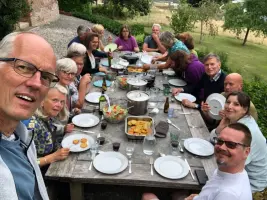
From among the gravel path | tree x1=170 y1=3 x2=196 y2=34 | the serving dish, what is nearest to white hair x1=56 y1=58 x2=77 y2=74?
the serving dish

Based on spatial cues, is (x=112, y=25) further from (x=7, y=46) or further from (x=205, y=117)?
(x=7, y=46)

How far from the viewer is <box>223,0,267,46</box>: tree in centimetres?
1555

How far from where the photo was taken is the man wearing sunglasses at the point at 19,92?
1.21 meters

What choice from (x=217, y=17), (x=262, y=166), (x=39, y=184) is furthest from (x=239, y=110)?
(x=217, y=17)

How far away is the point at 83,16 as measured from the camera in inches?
690

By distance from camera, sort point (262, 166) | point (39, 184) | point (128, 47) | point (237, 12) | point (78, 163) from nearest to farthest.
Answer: point (39, 184), point (78, 163), point (262, 166), point (128, 47), point (237, 12)

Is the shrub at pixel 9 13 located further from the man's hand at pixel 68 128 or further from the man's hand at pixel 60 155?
the man's hand at pixel 60 155

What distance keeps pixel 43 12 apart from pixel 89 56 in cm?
1160

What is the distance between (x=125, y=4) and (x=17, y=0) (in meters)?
14.6

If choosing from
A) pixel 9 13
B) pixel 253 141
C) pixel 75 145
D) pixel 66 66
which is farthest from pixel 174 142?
pixel 9 13

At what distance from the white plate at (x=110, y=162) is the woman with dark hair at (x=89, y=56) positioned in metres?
2.71

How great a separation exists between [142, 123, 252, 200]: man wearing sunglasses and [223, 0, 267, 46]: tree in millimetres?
15652

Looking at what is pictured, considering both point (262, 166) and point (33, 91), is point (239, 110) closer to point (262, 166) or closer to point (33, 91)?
point (262, 166)

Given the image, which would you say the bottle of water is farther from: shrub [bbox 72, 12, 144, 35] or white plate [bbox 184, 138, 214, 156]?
shrub [bbox 72, 12, 144, 35]
